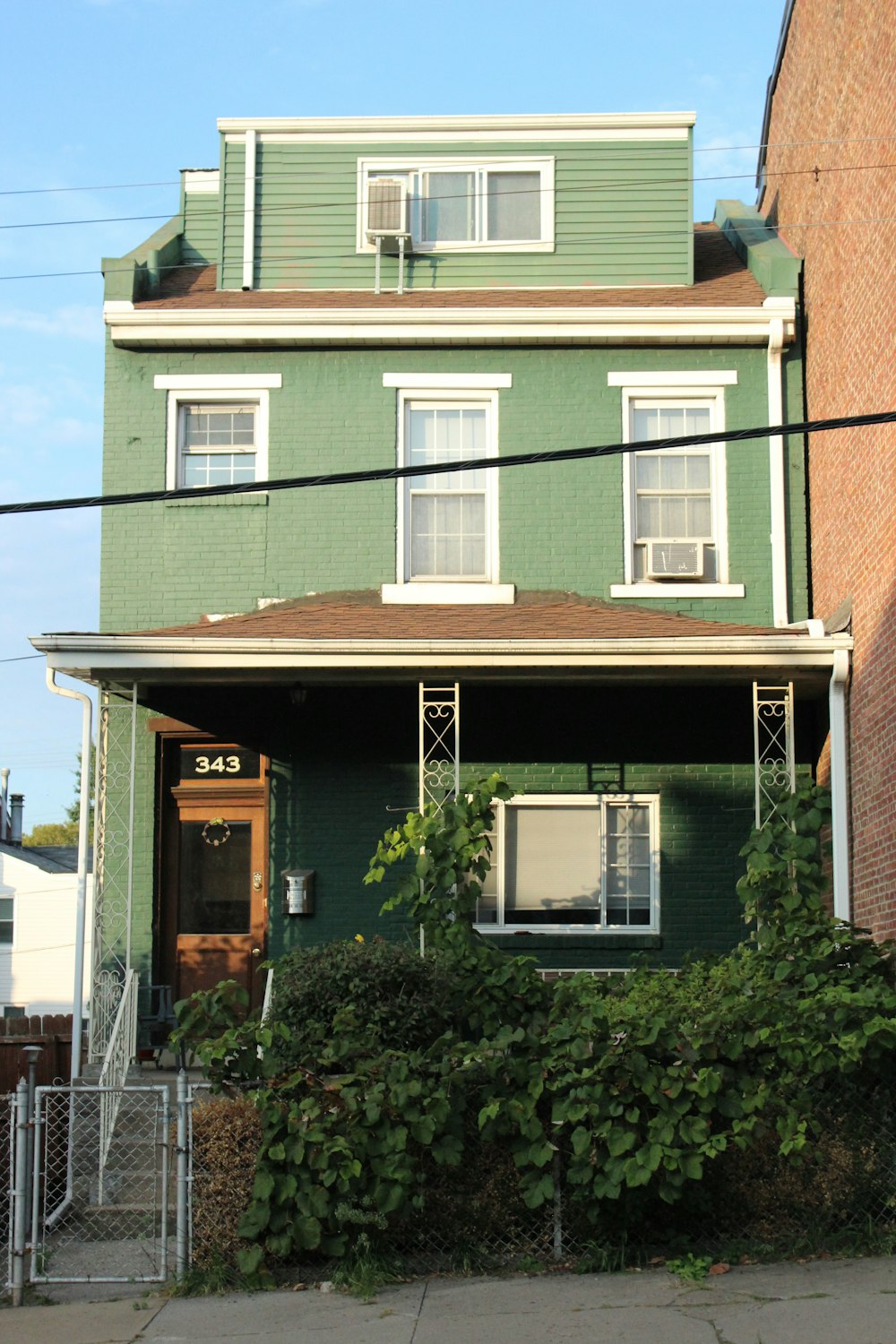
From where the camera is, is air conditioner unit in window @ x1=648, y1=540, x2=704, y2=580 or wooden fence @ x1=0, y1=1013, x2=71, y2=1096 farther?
Result: air conditioner unit in window @ x1=648, y1=540, x2=704, y2=580

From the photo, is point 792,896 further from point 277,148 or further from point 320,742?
point 277,148

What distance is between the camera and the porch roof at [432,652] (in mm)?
10641

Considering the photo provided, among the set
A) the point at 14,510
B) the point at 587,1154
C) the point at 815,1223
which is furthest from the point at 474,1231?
the point at 14,510

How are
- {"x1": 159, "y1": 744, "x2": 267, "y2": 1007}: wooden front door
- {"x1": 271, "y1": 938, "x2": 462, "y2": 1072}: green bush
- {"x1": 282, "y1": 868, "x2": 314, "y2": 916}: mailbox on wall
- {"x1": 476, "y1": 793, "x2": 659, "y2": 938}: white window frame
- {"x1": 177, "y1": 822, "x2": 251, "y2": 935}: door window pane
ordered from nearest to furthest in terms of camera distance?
{"x1": 271, "y1": 938, "x2": 462, "y2": 1072}: green bush
{"x1": 282, "y1": 868, "x2": 314, "y2": 916}: mailbox on wall
{"x1": 476, "y1": 793, "x2": 659, "y2": 938}: white window frame
{"x1": 159, "y1": 744, "x2": 267, "y2": 1007}: wooden front door
{"x1": 177, "y1": 822, "x2": 251, "y2": 935}: door window pane

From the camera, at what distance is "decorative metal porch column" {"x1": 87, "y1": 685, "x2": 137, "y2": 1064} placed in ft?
37.1

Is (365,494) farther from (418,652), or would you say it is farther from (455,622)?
(418,652)

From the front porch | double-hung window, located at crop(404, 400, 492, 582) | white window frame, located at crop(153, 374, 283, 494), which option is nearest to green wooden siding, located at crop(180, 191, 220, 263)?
white window frame, located at crop(153, 374, 283, 494)

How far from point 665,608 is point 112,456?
4.96 meters

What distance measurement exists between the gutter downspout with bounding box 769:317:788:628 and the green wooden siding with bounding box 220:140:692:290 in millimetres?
1365

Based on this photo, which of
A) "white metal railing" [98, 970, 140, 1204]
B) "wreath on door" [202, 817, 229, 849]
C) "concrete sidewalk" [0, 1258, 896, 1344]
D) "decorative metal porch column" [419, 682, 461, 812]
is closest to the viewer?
"concrete sidewalk" [0, 1258, 896, 1344]

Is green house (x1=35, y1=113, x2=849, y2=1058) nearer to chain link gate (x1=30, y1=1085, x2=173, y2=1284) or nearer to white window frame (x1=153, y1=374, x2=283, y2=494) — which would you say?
white window frame (x1=153, y1=374, x2=283, y2=494)

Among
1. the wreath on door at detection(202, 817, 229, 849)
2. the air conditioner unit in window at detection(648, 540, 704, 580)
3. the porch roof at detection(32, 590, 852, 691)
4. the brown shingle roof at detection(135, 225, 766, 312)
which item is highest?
the brown shingle roof at detection(135, 225, 766, 312)

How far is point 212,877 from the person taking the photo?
41.2 ft

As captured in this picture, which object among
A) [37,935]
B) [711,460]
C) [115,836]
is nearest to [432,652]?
[115,836]
